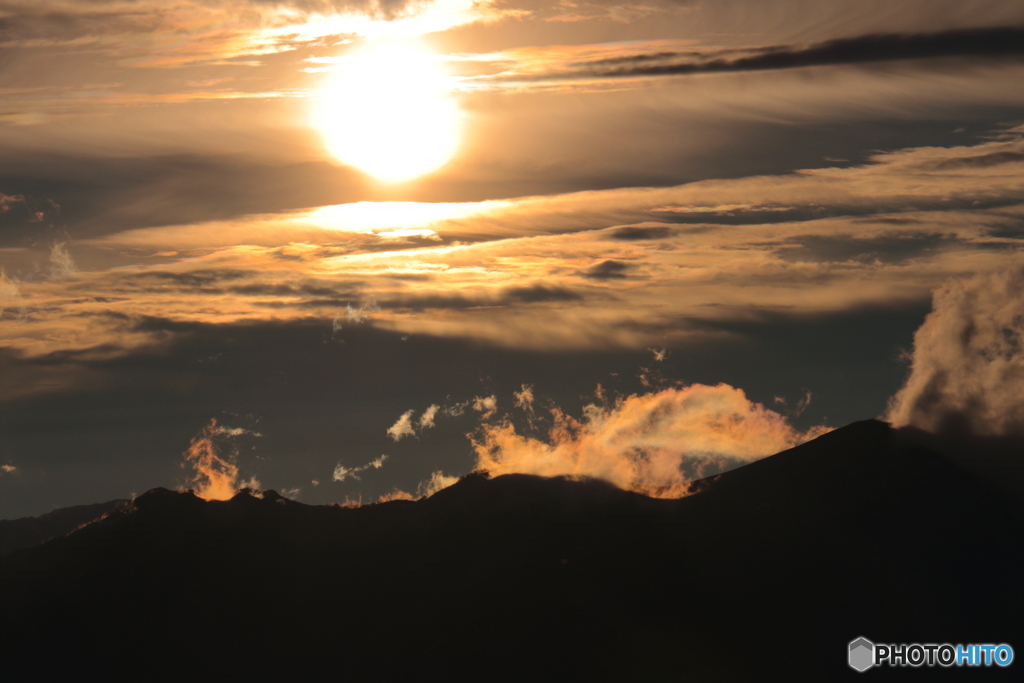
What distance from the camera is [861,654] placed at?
18900 centimetres

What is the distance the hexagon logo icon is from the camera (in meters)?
187

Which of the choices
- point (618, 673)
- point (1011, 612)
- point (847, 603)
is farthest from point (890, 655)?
point (618, 673)

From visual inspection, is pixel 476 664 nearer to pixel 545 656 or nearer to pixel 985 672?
pixel 545 656

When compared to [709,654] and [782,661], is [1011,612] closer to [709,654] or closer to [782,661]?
[782,661]

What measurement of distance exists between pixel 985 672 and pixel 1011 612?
19.8 metres

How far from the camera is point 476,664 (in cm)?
19950

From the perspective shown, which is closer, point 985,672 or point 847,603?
point 985,672

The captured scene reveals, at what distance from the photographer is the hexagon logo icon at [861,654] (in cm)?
18725

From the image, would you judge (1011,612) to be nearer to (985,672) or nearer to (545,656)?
(985,672)

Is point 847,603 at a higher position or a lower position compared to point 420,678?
higher

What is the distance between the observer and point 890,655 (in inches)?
7584

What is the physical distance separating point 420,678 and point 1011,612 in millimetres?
125712

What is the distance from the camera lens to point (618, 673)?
190 meters

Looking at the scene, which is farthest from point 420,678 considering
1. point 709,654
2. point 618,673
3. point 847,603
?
point 847,603
